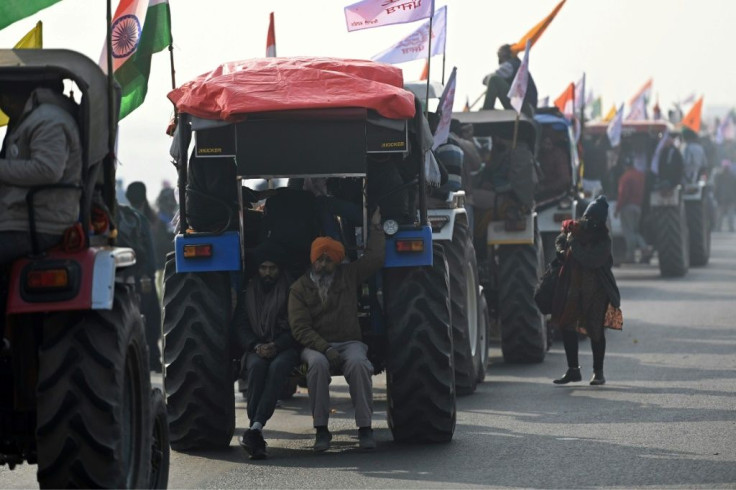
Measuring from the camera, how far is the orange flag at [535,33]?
2250 cm

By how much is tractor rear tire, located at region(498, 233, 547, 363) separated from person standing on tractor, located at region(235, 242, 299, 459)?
5.86m

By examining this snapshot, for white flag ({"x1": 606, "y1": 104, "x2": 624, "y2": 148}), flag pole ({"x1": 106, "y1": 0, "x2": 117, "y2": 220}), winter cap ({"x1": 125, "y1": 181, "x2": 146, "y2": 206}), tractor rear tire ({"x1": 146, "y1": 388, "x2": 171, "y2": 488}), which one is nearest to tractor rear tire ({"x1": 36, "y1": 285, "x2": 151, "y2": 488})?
flag pole ({"x1": 106, "y1": 0, "x2": 117, "y2": 220})

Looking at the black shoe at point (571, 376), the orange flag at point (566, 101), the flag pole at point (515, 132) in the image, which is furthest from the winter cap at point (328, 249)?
the orange flag at point (566, 101)

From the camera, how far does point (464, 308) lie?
14727 mm

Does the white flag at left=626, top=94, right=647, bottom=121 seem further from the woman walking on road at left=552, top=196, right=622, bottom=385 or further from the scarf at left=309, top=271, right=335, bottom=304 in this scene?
the scarf at left=309, top=271, right=335, bottom=304

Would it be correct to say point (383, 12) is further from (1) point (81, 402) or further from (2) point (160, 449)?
(1) point (81, 402)

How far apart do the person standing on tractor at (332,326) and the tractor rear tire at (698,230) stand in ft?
67.2

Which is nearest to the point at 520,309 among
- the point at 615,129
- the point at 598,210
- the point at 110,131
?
the point at 598,210

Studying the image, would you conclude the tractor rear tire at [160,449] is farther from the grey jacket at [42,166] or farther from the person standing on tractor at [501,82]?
the person standing on tractor at [501,82]

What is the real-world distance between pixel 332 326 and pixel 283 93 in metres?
1.55

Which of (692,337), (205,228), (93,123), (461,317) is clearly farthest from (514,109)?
(93,123)

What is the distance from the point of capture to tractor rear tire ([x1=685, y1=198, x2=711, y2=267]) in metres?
32.0

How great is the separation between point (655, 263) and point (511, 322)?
726 inches

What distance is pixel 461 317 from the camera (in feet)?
47.2
